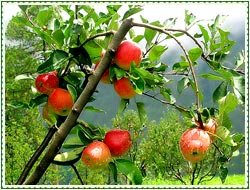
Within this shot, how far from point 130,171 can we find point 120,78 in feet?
0.56

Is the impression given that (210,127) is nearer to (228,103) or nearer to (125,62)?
(228,103)

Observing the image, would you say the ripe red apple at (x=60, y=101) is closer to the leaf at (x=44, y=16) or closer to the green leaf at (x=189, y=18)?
the leaf at (x=44, y=16)

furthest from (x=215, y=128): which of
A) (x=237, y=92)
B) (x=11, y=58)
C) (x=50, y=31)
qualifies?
(x=11, y=58)

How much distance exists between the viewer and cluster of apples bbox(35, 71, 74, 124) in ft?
2.74

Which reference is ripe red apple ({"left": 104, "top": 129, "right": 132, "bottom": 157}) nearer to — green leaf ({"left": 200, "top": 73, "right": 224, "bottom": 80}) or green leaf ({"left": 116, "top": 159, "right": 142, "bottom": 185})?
green leaf ({"left": 116, "top": 159, "right": 142, "bottom": 185})

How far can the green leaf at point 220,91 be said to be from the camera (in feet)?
2.65

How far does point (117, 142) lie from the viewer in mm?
790

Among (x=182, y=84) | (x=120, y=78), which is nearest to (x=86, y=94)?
(x=120, y=78)

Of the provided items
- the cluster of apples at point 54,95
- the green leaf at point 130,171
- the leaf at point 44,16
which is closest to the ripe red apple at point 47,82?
the cluster of apples at point 54,95

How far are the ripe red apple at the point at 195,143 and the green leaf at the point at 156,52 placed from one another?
0.59ft

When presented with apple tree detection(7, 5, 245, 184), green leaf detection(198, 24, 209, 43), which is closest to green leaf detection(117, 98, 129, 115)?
apple tree detection(7, 5, 245, 184)

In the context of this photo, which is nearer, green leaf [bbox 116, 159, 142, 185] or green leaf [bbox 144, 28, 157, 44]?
green leaf [bbox 116, 159, 142, 185]

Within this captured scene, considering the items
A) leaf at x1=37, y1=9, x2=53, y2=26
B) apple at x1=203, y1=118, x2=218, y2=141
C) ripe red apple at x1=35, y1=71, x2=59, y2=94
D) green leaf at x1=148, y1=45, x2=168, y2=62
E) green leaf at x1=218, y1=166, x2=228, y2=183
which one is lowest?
green leaf at x1=218, y1=166, x2=228, y2=183

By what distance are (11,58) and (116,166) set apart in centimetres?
652
